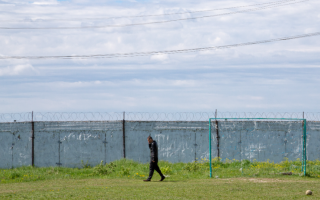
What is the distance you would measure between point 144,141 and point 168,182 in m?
5.85

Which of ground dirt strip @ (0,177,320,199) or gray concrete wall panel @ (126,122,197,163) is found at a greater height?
gray concrete wall panel @ (126,122,197,163)

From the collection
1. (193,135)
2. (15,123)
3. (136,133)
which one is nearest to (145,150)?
(136,133)

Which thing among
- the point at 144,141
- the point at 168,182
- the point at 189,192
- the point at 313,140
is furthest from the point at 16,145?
the point at 313,140

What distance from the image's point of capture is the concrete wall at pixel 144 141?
62.3 ft

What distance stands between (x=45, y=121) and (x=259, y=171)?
1075cm

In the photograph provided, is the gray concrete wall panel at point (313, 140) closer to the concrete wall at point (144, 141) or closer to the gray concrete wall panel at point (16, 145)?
the concrete wall at point (144, 141)

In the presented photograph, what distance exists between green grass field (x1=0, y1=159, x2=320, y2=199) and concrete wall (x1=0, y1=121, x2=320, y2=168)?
2.44 feet

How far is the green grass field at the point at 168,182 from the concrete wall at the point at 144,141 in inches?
29.2

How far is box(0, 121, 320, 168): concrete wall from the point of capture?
19000 mm

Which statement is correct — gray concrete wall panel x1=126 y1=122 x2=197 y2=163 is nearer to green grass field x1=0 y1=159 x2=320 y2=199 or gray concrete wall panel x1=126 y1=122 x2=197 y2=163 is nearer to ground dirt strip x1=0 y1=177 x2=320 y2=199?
green grass field x1=0 y1=159 x2=320 y2=199

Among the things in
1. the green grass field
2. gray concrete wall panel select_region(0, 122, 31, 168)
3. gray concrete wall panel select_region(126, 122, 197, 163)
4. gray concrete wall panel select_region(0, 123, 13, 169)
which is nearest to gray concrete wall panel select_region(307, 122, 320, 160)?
the green grass field

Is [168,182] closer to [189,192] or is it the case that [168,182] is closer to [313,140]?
[189,192]

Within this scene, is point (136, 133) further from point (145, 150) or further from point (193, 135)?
point (193, 135)

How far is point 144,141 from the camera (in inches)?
765
